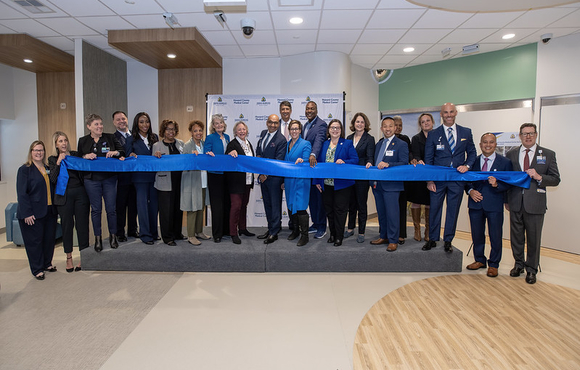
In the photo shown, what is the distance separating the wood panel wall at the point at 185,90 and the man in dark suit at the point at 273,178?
294 cm

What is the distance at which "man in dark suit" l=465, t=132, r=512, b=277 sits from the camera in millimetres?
3696

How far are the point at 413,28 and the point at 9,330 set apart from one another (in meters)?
5.65

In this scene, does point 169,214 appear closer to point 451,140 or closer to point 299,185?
point 299,185

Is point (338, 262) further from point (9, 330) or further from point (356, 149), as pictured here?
point (9, 330)

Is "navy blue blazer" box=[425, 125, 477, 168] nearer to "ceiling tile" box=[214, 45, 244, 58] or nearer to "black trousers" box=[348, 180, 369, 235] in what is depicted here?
"black trousers" box=[348, 180, 369, 235]

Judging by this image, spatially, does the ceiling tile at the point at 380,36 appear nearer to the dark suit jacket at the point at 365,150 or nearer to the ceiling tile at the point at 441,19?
the ceiling tile at the point at 441,19

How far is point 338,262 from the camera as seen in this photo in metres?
3.80

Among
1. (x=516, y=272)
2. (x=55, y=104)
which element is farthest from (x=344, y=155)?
(x=55, y=104)

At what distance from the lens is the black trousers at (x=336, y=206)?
3887 mm

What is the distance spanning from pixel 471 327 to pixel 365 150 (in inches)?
84.1

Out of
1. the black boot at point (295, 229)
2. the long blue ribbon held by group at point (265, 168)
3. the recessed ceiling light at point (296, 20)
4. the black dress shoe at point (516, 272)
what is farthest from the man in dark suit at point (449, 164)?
the recessed ceiling light at point (296, 20)

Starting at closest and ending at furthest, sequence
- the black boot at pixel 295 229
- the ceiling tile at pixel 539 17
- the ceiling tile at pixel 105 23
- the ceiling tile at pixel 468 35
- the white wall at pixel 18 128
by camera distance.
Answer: the black boot at pixel 295 229 < the ceiling tile at pixel 539 17 < the ceiling tile at pixel 105 23 < the ceiling tile at pixel 468 35 < the white wall at pixel 18 128

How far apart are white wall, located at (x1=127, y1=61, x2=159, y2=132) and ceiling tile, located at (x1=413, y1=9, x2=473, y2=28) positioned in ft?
15.7

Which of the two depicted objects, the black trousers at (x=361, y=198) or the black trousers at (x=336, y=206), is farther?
the black trousers at (x=361, y=198)
